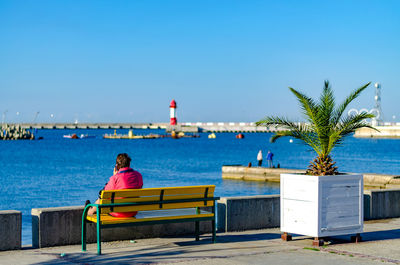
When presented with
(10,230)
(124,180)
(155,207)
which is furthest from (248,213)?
(10,230)

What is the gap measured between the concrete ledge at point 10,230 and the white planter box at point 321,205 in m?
3.98

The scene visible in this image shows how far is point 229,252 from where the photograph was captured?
8.28m

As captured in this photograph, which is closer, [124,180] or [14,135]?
[124,180]

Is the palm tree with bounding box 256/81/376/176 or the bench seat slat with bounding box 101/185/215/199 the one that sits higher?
the palm tree with bounding box 256/81/376/176

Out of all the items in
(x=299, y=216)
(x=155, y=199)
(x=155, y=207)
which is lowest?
(x=299, y=216)

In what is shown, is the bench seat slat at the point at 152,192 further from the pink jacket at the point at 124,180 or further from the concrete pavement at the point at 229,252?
the concrete pavement at the point at 229,252

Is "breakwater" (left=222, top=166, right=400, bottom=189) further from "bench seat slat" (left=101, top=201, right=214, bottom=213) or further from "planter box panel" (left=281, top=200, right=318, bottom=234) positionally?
"bench seat slat" (left=101, top=201, right=214, bottom=213)

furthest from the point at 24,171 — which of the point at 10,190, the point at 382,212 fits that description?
the point at 382,212

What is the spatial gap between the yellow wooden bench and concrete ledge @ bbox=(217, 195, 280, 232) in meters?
0.77

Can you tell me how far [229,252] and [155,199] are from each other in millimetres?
1337

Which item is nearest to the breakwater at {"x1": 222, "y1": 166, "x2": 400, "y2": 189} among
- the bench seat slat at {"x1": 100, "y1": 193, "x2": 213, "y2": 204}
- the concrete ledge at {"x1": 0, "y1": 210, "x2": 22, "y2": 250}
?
the bench seat slat at {"x1": 100, "y1": 193, "x2": 213, "y2": 204}

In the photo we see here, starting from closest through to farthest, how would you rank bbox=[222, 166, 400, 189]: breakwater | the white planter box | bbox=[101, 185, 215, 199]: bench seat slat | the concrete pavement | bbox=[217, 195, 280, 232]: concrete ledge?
the concrete pavement < bbox=[101, 185, 215, 199]: bench seat slat < the white planter box < bbox=[217, 195, 280, 232]: concrete ledge < bbox=[222, 166, 400, 189]: breakwater

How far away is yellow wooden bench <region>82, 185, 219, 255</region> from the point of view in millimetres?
8227

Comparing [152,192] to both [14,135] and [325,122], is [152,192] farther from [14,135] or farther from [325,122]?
[14,135]
